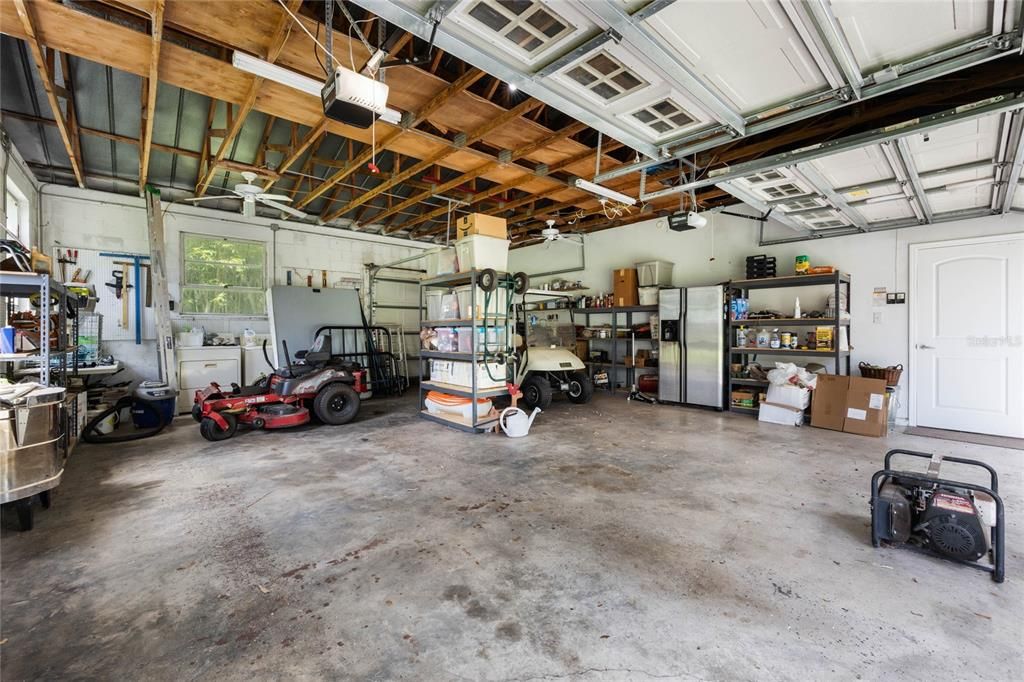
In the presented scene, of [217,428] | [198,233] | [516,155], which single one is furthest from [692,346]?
[198,233]

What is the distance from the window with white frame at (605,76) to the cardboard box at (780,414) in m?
4.79

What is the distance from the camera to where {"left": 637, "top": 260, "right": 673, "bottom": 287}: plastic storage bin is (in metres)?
7.41

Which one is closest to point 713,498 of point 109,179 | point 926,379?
point 926,379

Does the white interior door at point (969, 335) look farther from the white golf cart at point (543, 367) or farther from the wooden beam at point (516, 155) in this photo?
the wooden beam at point (516, 155)

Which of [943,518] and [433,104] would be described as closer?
[943,518]

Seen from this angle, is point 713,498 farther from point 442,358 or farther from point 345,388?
point 345,388

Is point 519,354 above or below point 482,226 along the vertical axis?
below

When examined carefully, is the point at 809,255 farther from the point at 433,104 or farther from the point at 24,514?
the point at 24,514

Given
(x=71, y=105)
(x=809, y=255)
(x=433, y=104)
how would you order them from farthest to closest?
(x=809, y=255) < (x=71, y=105) < (x=433, y=104)

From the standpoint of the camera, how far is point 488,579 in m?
2.08

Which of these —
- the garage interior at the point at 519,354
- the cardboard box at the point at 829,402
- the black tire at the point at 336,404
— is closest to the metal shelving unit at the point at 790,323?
the garage interior at the point at 519,354

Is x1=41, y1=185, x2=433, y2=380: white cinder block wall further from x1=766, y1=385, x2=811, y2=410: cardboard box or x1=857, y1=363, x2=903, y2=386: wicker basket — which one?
x1=857, y1=363, x2=903, y2=386: wicker basket

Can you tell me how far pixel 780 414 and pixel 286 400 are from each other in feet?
20.9

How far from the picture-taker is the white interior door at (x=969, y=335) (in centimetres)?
A: 485
